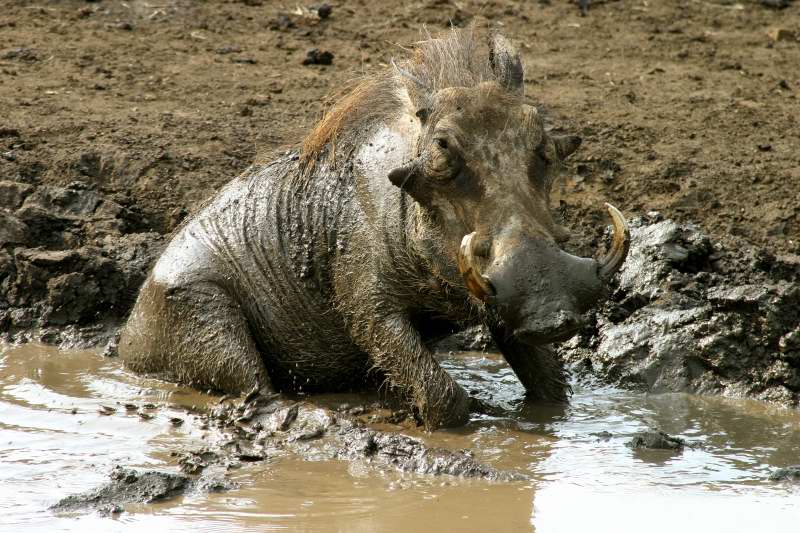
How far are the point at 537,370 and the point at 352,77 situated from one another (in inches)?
143

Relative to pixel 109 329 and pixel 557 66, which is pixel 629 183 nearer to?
pixel 557 66

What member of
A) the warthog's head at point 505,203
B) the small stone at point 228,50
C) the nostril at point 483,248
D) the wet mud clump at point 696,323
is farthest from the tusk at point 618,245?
the small stone at point 228,50

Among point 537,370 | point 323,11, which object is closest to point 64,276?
point 537,370

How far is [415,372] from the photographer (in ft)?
18.4

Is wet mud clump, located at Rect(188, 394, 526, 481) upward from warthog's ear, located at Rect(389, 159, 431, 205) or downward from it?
downward

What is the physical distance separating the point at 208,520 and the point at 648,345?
8.63 ft

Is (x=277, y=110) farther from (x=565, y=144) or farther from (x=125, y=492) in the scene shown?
(x=125, y=492)

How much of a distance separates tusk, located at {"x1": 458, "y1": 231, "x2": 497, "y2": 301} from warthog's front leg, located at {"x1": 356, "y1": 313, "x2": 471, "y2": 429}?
2.42ft

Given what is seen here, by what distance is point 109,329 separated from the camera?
22.8 feet

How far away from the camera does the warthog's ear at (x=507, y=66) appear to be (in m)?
5.51

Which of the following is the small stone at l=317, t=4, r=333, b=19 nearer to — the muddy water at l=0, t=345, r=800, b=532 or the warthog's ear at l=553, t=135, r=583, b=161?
the muddy water at l=0, t=345, r=800, b=532

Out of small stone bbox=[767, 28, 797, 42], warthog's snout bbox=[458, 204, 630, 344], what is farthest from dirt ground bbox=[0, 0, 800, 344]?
warthog's snout bbox=[458, 204, 630, 344]

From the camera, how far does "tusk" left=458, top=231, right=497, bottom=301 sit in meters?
4.83

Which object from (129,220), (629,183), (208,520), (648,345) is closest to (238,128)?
(129,220)
